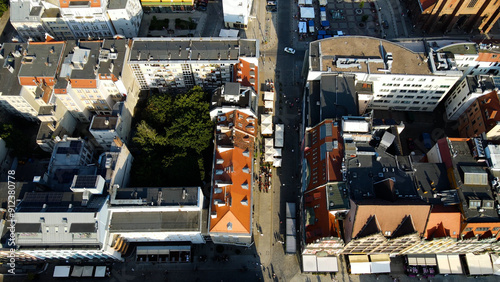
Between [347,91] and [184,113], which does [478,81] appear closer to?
[347,91]

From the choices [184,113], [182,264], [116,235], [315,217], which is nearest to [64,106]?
[184,113]

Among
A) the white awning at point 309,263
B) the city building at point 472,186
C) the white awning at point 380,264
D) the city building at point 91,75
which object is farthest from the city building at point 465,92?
the city building at point 91,75

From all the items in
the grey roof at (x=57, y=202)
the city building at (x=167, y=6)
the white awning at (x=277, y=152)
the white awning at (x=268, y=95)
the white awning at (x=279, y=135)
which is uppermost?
the city building at (x=167, y=6)

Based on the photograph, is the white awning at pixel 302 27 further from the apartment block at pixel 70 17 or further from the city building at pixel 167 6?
the apartment block at pixel 70 17

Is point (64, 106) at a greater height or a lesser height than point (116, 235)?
greater

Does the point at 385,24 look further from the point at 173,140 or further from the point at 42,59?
the point at 42,59
